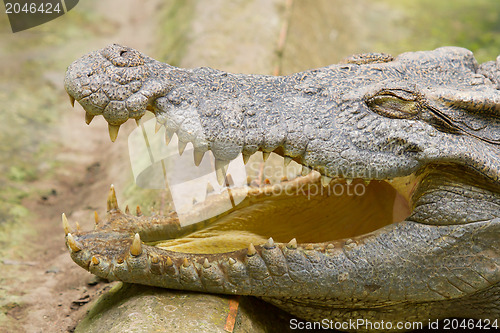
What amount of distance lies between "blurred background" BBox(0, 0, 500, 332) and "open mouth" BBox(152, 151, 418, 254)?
534 millimetres

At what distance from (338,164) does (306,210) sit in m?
0.93

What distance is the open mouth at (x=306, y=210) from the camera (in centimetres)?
335

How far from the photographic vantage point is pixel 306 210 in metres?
3.54

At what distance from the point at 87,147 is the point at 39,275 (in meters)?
1.87

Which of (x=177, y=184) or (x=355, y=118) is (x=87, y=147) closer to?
(x=177, y=184)

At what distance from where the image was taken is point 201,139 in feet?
8.20

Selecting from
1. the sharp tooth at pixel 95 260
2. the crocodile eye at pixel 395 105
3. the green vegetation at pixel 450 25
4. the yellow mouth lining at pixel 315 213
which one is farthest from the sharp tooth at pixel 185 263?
the green vegetation at pixel 450 25

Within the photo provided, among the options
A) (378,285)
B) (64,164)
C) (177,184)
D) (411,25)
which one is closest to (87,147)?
(64,164)

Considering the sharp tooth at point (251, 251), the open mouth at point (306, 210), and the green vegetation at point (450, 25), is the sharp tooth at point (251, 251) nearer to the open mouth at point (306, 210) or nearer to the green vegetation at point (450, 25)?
the open mouth at point (306, 210)

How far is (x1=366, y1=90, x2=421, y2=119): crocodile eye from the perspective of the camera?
279 cm

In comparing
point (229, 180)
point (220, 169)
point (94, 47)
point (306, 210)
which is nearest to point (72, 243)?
point (220, 169)

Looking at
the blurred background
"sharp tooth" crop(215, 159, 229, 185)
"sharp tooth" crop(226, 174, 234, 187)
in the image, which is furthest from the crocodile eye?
the blurred background

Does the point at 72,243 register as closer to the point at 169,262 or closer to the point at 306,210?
the point at 169,262

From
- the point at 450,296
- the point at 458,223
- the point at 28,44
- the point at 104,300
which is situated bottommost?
the point at 450,296
